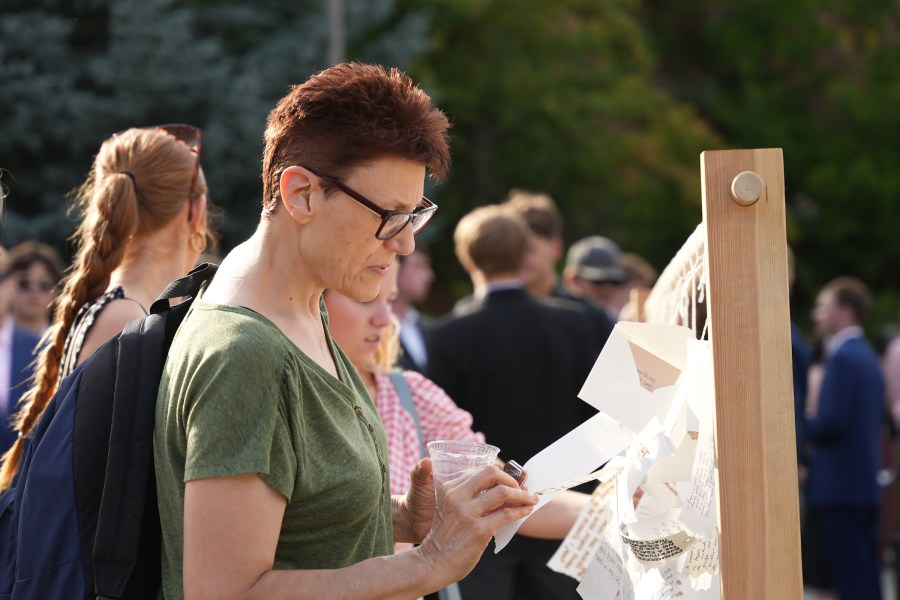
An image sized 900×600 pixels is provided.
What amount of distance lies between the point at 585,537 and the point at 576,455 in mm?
398

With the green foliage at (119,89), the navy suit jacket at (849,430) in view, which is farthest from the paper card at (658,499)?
the green foliage at (119,89)

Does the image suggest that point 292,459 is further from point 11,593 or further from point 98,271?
point 98,271

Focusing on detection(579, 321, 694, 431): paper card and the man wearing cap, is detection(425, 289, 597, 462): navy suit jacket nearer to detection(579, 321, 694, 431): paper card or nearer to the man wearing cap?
detection(579, 321, 694, 431): paper card

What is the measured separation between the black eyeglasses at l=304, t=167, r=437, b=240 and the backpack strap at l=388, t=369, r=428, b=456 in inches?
53.9

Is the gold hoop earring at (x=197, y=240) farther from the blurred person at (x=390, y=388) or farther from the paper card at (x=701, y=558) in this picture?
the paper card at (x=701, y=558)

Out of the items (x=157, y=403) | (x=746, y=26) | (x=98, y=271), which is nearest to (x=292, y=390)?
(x=157, y=403)

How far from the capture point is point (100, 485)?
201 cm

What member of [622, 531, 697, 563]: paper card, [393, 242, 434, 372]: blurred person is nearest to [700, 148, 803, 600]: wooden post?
[622, 531, 697, 563]: paper card

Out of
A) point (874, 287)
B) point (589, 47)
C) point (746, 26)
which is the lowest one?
point (874, 287)

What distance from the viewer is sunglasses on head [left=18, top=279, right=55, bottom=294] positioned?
6645mm

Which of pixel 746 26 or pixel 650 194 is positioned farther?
pixel 746 26

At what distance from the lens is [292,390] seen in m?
1.84

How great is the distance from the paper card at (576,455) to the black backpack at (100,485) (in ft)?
2.31

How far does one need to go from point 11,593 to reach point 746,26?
2195 centimetres
